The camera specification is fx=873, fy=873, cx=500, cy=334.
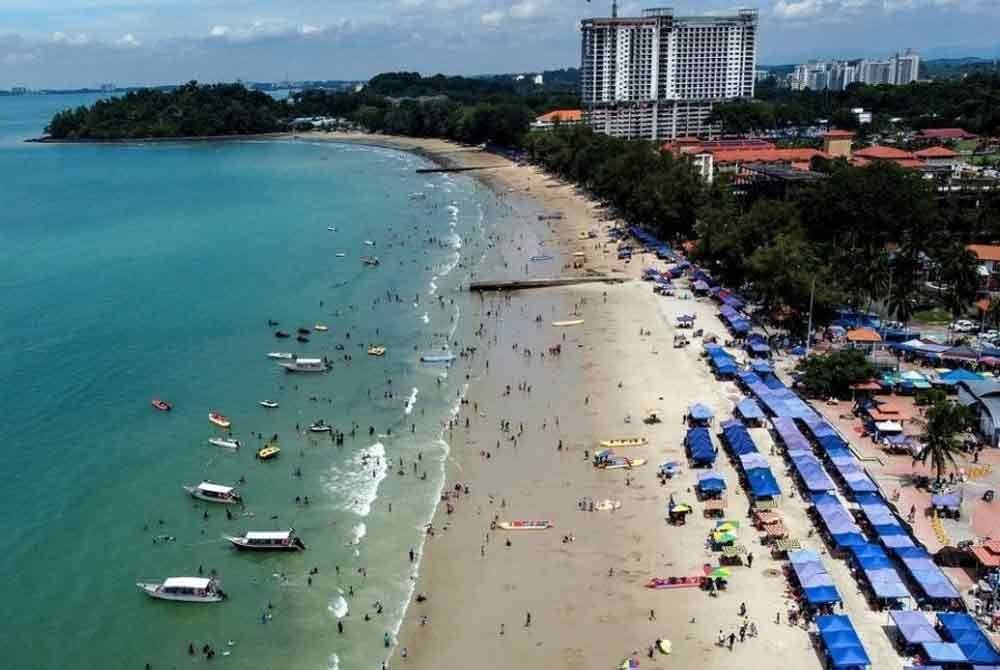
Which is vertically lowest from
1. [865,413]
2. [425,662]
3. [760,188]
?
[425,662]

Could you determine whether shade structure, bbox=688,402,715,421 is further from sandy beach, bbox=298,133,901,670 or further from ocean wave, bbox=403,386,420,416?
ocean wave, bbox=403,386,420,416

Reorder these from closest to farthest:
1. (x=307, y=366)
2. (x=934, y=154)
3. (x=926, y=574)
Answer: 1. (x=926, y=574)
2. (x=307, y=366)
3. (x=934, y=154)

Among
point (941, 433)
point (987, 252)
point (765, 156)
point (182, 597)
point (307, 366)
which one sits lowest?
point (182, 597)

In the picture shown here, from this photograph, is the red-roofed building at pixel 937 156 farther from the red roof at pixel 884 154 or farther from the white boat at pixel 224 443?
the white boat at pixel 224 443

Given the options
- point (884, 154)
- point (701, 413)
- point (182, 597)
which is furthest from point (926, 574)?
point (884, 154)

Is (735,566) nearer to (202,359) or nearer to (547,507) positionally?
(547,507)

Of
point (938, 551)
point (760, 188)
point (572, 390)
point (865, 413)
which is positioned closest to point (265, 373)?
point (572, 390)

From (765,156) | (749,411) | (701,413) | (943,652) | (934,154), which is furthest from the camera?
(765,156)

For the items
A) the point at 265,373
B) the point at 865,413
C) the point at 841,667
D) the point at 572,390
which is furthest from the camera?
the point at 265,373

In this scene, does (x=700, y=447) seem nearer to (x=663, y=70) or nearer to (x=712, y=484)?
(x=712, y=484)
